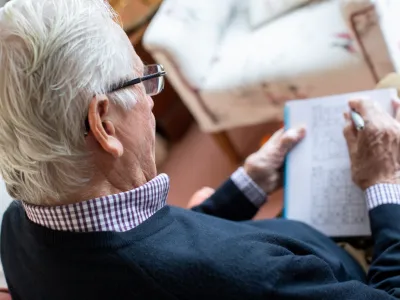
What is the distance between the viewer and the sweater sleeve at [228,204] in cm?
118

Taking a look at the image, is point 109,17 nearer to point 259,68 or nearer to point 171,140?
point 259,68

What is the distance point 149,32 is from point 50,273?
37.8 inches

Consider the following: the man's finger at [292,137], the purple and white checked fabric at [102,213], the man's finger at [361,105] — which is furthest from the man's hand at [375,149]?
the purple and white checked fabric at [102,213]

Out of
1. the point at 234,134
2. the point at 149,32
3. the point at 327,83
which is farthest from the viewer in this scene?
the point at 234,134

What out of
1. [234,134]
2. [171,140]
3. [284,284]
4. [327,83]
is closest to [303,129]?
[327,83]

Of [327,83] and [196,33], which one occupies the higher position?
[196,33]

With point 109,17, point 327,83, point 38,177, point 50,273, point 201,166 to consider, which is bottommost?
point 201,166

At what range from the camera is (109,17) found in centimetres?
79

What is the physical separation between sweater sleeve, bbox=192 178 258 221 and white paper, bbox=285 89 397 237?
0.09 meters

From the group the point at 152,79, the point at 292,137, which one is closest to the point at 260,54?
the point at 292,137

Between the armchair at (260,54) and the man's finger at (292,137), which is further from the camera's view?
the armchair at (260,54)

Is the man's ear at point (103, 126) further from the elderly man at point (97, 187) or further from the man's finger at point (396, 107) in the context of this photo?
the man's finger at point (396, 107)

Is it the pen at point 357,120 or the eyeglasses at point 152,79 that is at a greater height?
the eyeglasses at point 152,79

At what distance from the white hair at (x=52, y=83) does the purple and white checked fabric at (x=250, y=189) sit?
0.49m
